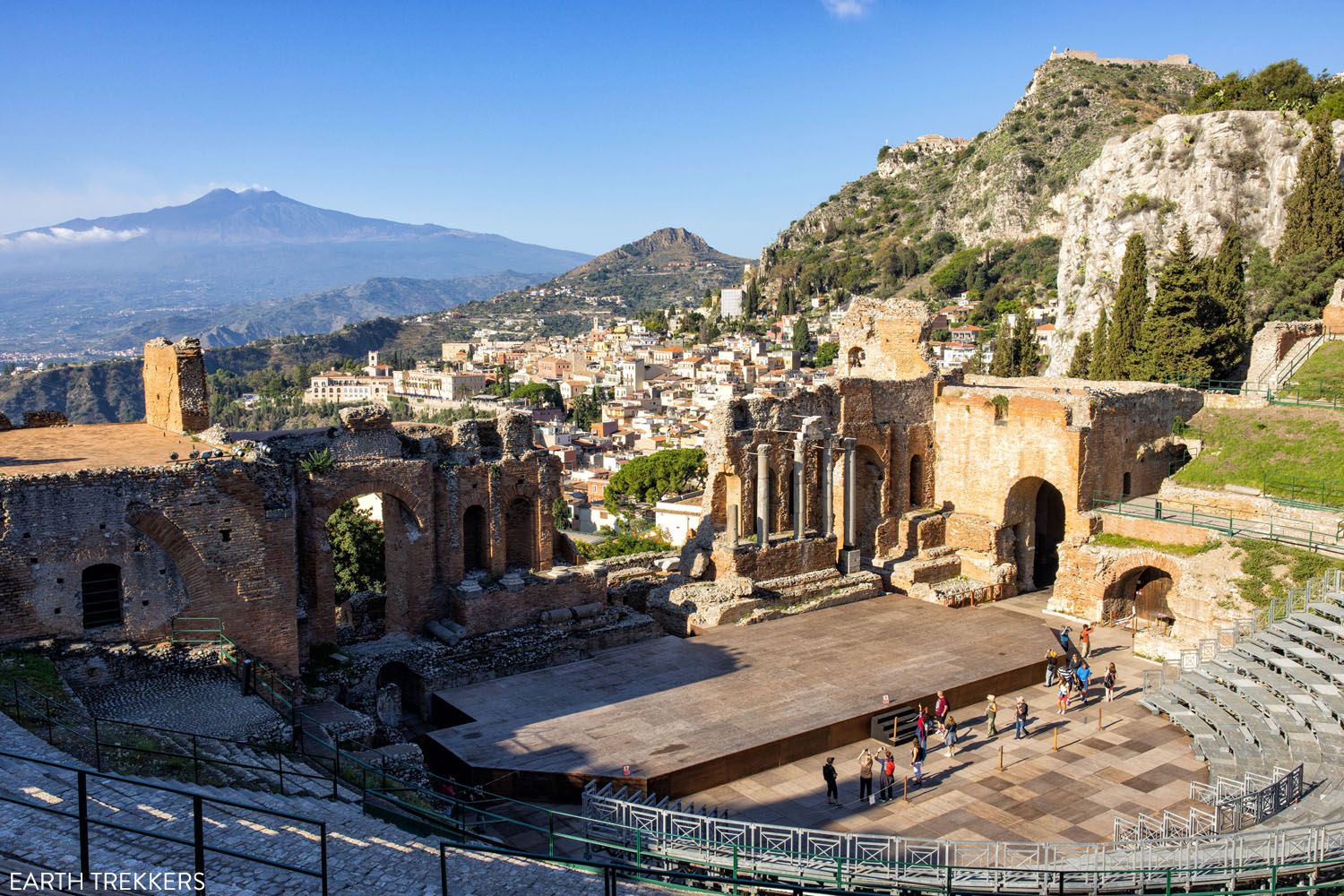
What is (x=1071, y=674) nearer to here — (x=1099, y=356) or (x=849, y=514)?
(x=849, y=514)

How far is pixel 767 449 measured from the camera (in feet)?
85.5

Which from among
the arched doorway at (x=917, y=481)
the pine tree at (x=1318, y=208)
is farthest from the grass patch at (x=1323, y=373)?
the pine tree at (x=1318, y=208)

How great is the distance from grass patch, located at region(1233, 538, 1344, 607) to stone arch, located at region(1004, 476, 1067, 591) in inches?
212

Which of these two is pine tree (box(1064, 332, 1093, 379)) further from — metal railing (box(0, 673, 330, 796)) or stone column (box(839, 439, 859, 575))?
metal railing (box(0, 673, 330, 796))

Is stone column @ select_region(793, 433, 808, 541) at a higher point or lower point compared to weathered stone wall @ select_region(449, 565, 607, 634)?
higher

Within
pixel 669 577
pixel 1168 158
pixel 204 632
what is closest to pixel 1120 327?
pixel 1168 158

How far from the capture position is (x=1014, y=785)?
707 inches

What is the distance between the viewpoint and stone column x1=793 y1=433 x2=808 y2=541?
87.7 ft

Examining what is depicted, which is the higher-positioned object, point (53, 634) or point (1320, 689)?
point (53, 634)

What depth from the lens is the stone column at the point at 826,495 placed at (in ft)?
90.5

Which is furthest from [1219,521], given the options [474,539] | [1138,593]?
[474,539]

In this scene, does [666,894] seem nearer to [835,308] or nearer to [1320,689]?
[1320,689]

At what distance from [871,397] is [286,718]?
18.5m

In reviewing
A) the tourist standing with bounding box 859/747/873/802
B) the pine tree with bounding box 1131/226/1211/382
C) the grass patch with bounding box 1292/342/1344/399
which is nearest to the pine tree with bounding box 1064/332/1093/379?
the pine tree with bounding box 1131/226/1211/382
